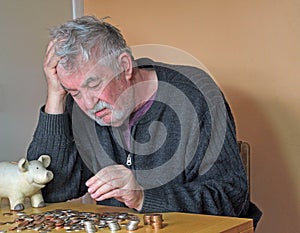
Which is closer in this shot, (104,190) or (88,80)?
(104,190)

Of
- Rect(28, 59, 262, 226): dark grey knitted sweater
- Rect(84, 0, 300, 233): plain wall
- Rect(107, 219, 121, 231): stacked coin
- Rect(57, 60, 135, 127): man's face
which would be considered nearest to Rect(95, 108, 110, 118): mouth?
Rect(57, 60, 135, 127): man's face

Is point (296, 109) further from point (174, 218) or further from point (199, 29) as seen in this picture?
point (174, 218)

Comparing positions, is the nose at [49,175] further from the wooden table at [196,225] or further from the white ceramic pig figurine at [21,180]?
the wooden table at [196,225]

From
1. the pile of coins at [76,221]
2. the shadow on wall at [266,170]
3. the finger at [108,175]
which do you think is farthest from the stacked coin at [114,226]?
the shadow on wall at [266,170]

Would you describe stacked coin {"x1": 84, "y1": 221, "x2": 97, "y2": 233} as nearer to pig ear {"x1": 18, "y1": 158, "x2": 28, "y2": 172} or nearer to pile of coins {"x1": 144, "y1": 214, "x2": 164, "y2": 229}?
pile of coins {"x1": 144, "y1": 214, "x2": 164, "y2": 229}

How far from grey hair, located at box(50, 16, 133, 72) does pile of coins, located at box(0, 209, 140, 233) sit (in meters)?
0.34

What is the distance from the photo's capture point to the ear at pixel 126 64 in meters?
1.44

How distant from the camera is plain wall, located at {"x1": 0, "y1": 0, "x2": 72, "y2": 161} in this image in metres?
1.96

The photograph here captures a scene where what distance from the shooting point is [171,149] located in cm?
146

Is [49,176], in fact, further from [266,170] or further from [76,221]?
[266,170]

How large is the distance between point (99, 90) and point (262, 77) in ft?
2.10

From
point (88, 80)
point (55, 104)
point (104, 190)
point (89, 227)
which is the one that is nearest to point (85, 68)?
point (88, 80)

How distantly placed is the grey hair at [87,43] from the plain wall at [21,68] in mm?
580

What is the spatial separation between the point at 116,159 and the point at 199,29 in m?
0.63
